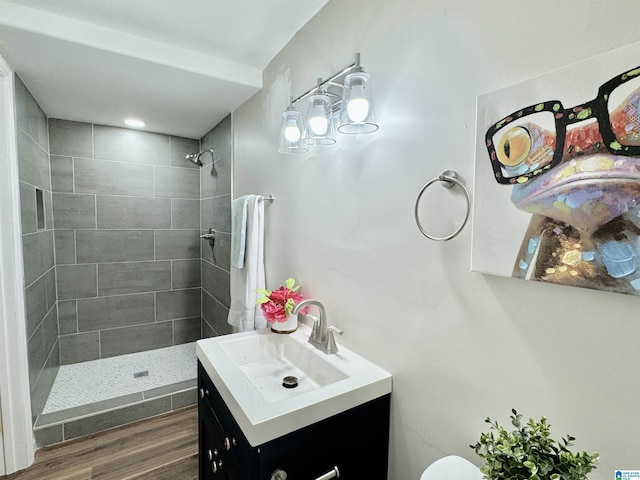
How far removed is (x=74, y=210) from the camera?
108 inches

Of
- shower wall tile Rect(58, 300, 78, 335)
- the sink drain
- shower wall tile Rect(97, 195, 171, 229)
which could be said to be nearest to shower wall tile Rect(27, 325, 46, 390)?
shower wall tile Rect(58, 300, 78, 335)

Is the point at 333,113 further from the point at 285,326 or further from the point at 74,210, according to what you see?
the point at 74,210

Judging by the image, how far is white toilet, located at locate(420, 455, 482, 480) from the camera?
31.5 inches

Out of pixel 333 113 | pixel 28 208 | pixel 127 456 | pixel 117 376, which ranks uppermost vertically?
pixel 333 113

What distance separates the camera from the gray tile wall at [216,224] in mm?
2582

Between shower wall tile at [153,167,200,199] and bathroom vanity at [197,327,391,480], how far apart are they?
213 centimetres

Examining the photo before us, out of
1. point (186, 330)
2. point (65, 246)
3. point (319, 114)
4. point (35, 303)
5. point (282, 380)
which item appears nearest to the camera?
point (319, 114)

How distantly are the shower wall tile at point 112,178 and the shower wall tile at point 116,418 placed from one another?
1.81 metres

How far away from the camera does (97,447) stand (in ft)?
6.54

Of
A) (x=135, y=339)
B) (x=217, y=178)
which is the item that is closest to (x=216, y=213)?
(x=217, y=178)

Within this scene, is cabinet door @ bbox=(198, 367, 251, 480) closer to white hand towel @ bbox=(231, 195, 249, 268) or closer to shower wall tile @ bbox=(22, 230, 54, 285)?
white hand towel @ bbox=(231, 195, 249, 268)

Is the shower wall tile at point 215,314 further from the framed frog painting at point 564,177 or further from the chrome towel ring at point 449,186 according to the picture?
the framed frog painting at point 564,177

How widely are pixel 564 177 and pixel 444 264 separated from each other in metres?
0.38

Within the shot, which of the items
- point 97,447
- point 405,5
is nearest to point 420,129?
point 405,5
